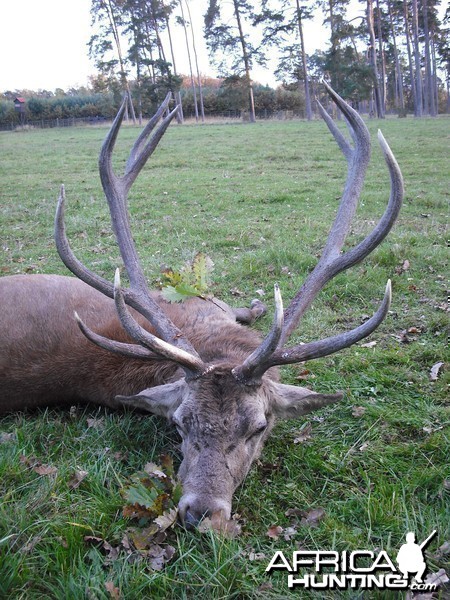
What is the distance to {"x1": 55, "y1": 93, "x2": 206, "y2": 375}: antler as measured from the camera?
9.46 ft

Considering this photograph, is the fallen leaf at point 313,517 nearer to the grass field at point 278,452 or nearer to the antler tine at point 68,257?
the grass field at point 278,452

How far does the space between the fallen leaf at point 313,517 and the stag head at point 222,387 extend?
40 centimetres

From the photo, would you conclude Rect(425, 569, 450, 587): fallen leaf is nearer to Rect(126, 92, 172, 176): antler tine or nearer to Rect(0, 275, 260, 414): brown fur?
Rect(0, 275, 260, 414): brown fur

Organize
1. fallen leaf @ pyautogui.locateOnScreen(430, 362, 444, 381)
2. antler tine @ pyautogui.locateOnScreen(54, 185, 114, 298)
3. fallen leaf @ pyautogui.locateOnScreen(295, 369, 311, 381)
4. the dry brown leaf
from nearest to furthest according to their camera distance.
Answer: the dry brown leaf → antler tine @ pyautogui.locateOnScreen(54, 185, 114, 298) → fallen leaf @ pyautogui.locateOnScreen(430, 362, 444, 381) → fallen leaf @ pyautogui.locateOnScreen(295, 369, 311, 381)

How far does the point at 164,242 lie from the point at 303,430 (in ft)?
16.9

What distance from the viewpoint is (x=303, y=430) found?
11.3ft

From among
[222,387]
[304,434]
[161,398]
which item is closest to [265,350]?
[222,387]

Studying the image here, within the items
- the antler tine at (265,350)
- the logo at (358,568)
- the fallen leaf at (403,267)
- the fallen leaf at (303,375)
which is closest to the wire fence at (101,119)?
the fallen leaf at (403,267)

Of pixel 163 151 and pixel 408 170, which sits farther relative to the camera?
pixel 163 151

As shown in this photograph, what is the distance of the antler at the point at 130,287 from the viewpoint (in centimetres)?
288

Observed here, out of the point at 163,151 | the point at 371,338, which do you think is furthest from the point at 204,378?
the point at 163,151

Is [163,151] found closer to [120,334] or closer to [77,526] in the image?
[120,334]

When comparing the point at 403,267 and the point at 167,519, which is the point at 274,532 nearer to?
the point at 167,519

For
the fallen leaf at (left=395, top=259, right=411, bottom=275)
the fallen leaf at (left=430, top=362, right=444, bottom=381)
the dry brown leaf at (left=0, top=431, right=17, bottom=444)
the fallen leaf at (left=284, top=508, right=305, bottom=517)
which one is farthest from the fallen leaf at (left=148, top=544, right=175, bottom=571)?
the fallen leaf at (left=395, top=259, right=411, bottom=275)
